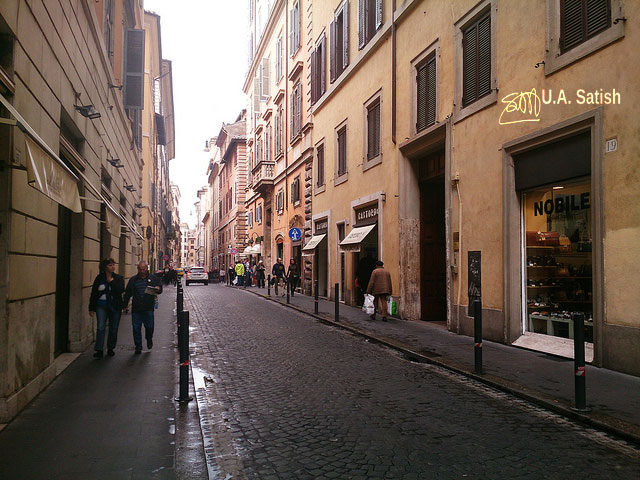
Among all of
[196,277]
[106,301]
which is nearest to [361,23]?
[106,301]

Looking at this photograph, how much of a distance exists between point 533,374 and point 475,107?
5941mm

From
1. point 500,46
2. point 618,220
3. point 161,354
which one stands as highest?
point 500,46

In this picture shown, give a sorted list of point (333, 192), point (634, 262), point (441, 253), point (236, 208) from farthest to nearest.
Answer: point (236, 208) → point (333, 192) → point (441, 253) → point (634, 262)

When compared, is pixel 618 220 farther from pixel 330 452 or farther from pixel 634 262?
pixel 330 452

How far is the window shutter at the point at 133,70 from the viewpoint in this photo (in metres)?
15.2

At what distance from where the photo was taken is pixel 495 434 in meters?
5.01

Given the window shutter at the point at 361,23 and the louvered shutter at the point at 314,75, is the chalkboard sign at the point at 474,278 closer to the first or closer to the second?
the window shutter at the point at 361,23

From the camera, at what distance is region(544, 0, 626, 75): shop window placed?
768cm

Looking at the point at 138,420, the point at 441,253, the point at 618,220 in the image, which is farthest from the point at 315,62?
the point at 138,420

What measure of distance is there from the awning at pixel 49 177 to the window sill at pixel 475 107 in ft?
25.6

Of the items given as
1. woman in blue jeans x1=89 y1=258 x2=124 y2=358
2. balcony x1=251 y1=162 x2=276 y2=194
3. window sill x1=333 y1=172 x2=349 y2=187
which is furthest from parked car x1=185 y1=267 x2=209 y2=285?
woman in blue jeans x1=89 y1=258 x2=124 y2=358

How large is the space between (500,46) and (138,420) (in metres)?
9.08

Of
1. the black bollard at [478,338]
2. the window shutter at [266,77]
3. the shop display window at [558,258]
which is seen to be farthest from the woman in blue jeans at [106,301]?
the window shutter at [266,77]
